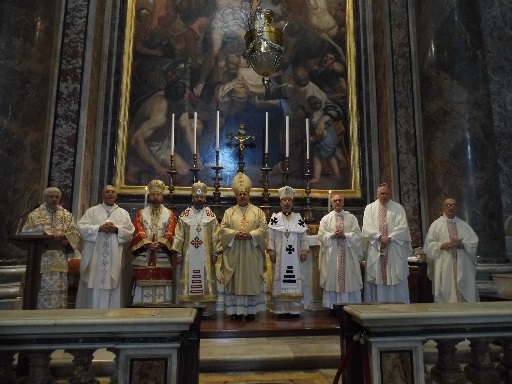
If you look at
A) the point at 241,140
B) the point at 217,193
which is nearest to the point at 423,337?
the point at 217,193

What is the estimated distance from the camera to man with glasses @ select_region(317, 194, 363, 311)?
6.79 metres

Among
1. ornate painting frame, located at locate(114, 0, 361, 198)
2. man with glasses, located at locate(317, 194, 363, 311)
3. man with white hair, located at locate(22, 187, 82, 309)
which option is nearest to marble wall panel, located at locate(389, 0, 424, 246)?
ornate painting frame, located at locate(114, 0, 361, 198)

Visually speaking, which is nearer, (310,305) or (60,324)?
(60,324)

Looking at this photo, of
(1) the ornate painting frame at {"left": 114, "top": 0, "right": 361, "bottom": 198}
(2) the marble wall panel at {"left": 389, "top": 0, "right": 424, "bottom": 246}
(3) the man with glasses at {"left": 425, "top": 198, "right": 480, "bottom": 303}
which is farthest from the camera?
(1) the ornate painting frame at {"left": 114, "top": 0, "right": 361, "bottom": 198}

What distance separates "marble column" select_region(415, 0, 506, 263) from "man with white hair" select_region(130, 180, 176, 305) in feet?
14.7

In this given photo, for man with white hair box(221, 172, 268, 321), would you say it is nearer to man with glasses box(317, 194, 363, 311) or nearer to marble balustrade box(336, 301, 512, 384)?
man with glasses box(317, 194, 363, 311)

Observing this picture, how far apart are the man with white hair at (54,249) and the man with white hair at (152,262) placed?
0.92 meters

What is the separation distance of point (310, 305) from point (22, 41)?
623cm

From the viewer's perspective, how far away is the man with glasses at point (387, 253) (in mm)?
6664

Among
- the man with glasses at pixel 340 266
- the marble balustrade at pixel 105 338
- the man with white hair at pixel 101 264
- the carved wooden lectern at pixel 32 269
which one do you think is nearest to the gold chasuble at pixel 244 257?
the man with glasses at pixel 340 266

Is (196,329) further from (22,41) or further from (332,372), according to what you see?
(22,41)

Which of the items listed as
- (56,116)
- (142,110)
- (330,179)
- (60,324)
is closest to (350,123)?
(330,179)

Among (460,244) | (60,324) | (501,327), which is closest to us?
(60,324)

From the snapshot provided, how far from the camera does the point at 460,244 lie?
243 inches
